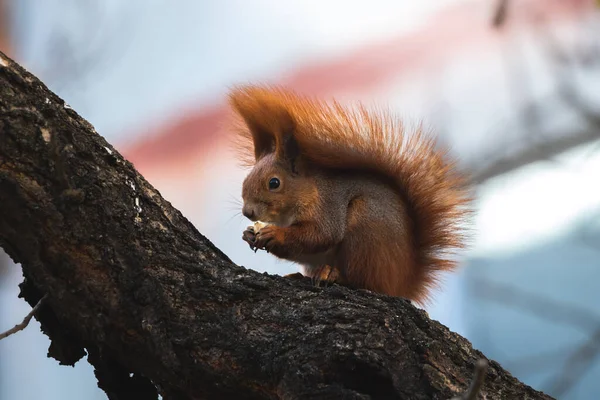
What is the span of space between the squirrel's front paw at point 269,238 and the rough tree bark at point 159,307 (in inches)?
12.4

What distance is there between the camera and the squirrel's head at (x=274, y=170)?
196 centimetres

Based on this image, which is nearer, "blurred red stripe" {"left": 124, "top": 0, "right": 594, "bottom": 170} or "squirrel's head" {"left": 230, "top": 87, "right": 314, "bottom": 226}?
"squirrel's head" {"left": 230, "top": 87, "right": 314, "bottom": 226}

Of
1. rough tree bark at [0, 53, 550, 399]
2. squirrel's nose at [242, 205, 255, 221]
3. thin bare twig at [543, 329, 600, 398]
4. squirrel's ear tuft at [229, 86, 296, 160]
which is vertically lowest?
rough tree bark at [0, 53, 550, 399]

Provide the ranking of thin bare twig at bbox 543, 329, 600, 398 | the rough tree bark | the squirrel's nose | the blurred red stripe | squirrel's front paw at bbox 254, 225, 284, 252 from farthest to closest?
the blurred red stripe → thin bare twig at bbox 543, 329, 600, 398 → the squirrel's nose → squirrel's front paw at bbox 254, 225, 284, 252 → the rough tree bark

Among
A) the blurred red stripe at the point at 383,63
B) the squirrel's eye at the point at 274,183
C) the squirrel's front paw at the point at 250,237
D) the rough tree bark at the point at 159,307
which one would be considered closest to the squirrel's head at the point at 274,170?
the squirrel's eye at the point at 274,183

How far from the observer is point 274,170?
1.99 metres

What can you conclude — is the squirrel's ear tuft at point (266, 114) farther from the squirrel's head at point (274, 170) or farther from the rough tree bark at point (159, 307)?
the rough tree bark at point (159, 307)

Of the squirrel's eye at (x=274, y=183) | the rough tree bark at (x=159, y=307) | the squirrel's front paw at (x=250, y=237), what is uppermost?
the squirrel's eye at (x=274, y=183)

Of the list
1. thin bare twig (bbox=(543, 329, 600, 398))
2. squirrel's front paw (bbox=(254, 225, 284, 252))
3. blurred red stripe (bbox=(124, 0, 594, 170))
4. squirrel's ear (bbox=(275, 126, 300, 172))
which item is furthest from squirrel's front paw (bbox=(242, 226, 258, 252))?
thin bare twig (bbox=(543, 329, 600, 398))

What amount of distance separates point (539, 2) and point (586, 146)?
0.77 metres

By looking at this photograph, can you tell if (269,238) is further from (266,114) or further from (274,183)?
(266,114)

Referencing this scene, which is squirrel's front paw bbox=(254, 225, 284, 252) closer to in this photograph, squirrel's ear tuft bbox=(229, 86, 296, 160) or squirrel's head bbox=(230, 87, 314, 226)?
squirrel's head bbox=(230, 87, 314, 226)

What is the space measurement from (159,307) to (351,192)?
71 cm

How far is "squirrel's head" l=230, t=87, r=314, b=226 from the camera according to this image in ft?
6.43
